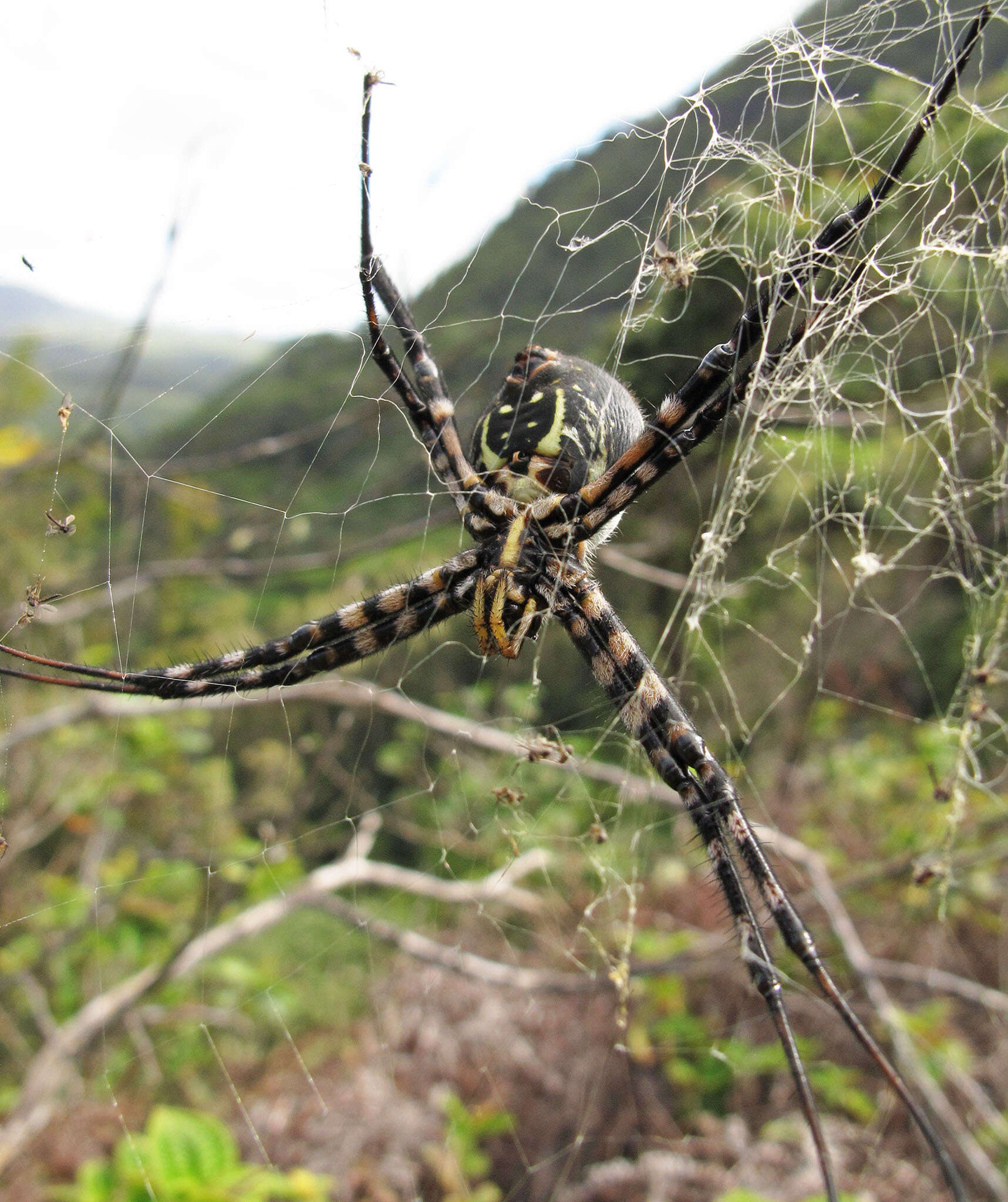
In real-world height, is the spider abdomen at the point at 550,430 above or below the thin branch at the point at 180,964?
above

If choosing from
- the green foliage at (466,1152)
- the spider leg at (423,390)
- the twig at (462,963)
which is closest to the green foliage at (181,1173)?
the twig at (462,963)

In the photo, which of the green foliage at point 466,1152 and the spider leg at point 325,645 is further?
the green foliage at point 466,1152

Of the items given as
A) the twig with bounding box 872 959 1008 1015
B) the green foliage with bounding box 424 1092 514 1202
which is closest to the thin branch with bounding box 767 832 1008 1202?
the twig with bounding box 872 959 1008 1015

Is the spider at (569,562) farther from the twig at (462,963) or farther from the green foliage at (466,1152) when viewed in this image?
the green foliage at (466,1152)

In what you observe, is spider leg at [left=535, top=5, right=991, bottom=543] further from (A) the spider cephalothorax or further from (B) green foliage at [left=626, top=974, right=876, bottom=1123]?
(B) green foliage at [left=626, top=974, right=876, bottom=1123]

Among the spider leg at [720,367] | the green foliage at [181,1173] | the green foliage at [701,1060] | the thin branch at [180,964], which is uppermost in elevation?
the spider leg at [720,367]

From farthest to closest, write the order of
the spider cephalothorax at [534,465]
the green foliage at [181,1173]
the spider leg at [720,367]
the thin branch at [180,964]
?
the thin branch at [180,964]
the green foliage at [181,1173]
the spider cephalothorax at [534,465]
the spider leg at [720,367]

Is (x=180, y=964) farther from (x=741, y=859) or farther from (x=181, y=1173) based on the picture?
(x=741, y=859)

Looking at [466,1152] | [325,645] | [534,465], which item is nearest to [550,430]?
[534,465]
